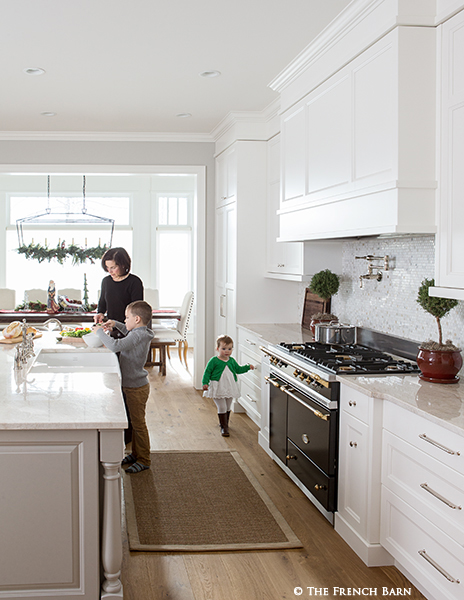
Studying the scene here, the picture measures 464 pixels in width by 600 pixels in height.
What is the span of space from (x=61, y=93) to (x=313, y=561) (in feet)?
12.5

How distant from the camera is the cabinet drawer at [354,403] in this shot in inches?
102

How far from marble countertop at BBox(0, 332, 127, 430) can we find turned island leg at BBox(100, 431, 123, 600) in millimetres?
91

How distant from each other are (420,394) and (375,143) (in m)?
1.19

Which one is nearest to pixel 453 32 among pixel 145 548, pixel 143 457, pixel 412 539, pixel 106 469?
pixel 412 539

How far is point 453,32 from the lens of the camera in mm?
2420

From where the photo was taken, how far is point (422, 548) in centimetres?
223

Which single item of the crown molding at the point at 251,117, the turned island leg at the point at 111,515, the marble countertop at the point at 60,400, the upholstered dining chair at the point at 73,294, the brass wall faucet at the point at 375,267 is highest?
the crown molding at the point at 251,117

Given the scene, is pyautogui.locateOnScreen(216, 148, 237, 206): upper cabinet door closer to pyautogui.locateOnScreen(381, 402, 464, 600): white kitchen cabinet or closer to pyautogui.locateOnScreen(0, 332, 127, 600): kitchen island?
pyautogui.locateOnScreen(381, 402, 464, 600): white kitchen cabinet

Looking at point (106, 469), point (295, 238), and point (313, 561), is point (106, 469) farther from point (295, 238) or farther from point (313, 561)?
point (295, 238)

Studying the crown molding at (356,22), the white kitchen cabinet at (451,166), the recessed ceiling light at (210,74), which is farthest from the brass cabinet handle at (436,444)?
the recessed ceiling light at (210,74)

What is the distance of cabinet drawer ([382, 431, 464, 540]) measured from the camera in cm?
201

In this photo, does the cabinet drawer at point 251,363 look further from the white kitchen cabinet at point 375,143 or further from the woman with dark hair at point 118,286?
the white kitchen cabinet at point 375,143

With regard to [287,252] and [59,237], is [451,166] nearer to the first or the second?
[287,252]

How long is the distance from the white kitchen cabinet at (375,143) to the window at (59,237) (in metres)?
6.16
